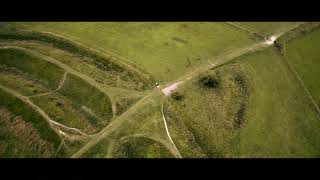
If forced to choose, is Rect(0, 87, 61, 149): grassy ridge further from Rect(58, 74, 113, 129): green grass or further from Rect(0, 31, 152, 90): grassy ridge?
Rect(0, 31, 152, 90): grassy ridge

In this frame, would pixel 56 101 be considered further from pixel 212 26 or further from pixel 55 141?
pixel 212 26

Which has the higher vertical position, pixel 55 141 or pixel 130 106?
Result: pixel 130 106

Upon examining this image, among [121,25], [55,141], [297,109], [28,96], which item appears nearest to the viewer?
[55,141]

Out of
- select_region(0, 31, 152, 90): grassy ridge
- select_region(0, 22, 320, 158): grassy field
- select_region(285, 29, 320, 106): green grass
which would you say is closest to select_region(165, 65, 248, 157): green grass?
select_region(0, 22, 320, 158): grassy field

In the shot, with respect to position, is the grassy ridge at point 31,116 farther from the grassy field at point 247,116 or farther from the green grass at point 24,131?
the grassy field at point 247,116

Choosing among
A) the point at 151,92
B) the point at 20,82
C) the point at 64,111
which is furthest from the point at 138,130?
the point at 20,82

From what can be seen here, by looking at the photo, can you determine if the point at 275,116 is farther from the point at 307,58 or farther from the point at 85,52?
the point at 85,52
